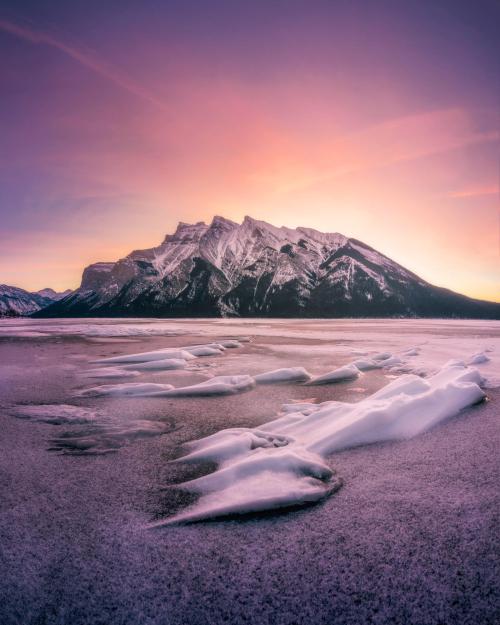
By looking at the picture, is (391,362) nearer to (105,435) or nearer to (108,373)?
(108,373)

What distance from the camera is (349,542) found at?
260 cm

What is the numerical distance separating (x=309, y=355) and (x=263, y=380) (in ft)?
20.1

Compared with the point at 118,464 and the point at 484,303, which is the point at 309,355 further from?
the point at 484,303

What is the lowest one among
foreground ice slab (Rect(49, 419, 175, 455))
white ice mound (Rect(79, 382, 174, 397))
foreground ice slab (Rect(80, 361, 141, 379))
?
foreground ice slab (Rect(80, 361, 141, 379))

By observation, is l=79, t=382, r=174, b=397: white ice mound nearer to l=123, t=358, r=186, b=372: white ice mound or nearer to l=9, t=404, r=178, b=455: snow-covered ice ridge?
l=9, t=404, r=178, b=455: snow-covered ice ridge

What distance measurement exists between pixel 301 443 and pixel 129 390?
5.16 m

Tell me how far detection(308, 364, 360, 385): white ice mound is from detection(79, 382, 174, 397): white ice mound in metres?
3.96

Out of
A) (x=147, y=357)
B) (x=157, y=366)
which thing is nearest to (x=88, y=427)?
(x=157, y=366)

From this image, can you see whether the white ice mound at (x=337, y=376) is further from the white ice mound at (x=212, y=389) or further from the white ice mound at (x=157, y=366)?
the white ice mound at (x=157, y=366)

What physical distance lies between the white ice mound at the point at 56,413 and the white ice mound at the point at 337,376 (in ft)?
18.1

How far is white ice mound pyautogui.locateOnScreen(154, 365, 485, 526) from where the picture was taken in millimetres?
3219

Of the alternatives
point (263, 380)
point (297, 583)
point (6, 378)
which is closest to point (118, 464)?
point (297, 583)

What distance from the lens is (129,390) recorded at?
827 cm

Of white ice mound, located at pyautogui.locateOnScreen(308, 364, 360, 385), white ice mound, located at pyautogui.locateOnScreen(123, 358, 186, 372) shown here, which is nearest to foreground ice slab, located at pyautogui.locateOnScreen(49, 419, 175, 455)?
A: white ice mound, located at pyautogui.locateOnScreen(308, 364, 360, 385)
